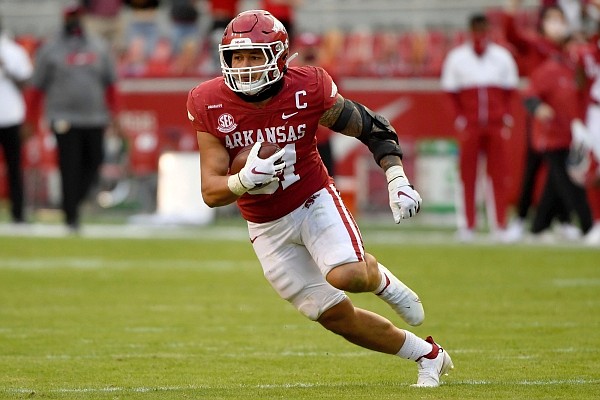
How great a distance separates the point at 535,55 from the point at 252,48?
8.86 meters

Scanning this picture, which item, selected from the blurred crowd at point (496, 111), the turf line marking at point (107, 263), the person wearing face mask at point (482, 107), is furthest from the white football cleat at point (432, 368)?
the person wearing face mask at point (482, 107)

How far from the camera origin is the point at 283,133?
225 inches

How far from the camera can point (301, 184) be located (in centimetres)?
581

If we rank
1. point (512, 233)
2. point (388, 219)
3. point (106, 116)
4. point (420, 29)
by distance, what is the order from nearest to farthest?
point (512, 233) → point (106, 116) → point (388, 219) → point (420, 29)

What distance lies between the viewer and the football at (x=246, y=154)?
5.36m

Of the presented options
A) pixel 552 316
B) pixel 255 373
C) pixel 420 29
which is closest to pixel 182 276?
pixel 552 316

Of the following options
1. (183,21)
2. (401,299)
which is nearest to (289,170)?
(401,299)

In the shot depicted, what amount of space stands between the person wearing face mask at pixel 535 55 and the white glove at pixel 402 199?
305 inches

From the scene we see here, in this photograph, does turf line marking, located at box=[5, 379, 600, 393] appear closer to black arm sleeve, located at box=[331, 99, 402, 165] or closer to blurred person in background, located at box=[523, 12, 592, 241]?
black arm sleeve, located at box=[331, 99, 402, 165]

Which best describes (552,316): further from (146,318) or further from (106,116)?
(106,116)

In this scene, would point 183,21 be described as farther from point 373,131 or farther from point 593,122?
point 373,131

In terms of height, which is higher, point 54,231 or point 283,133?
point 283,133

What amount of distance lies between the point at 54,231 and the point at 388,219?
415 cm

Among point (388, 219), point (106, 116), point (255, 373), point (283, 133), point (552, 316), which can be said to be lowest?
point (388, 219)
